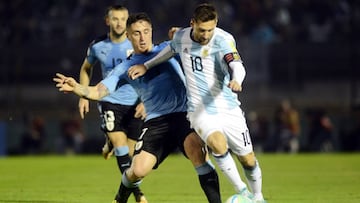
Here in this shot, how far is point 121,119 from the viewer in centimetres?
1287

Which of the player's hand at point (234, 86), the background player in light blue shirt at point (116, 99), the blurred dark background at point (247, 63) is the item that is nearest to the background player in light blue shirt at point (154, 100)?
the player's hand at point (234, 86)

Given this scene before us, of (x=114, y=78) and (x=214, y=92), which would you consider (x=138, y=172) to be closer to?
(x=114, y=78)

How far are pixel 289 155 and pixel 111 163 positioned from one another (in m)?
5.71

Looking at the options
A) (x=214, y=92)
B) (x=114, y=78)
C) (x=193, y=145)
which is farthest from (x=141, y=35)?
(x=193, y=145)

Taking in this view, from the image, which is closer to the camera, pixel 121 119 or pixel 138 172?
pixel 138 172

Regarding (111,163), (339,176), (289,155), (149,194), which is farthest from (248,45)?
(149,194)

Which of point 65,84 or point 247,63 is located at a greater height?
point 65,84

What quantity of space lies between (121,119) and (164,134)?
253 centimetres

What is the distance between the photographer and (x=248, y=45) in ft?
87.0

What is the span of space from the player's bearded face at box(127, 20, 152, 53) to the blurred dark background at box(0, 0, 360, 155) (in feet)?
52.2

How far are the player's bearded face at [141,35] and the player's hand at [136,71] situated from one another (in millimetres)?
315

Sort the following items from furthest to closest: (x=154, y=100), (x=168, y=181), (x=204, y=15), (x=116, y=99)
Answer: (x=168, y=181) → (x=116, y=99) → (x=154, y=100) → (x=204, y=15)

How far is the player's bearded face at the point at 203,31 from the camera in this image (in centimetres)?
961

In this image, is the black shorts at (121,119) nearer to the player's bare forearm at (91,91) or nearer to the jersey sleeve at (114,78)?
the jersey sleeve at (114,78)
